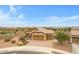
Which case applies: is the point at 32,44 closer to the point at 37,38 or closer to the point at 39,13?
the point at 37,38

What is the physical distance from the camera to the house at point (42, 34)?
7.63 ft

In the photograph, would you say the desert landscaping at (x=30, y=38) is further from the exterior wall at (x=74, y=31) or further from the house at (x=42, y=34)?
the exterior wall at (x=74, y=31)

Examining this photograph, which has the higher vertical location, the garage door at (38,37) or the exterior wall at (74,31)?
the exterior wall at (74,31)

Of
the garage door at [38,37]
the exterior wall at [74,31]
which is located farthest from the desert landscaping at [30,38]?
the exterior wall at [74,31]

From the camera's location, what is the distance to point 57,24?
7.65 ft

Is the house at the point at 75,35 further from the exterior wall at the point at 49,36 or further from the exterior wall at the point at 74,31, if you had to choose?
the exterior wall at the point at 49,36

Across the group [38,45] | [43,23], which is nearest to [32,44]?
[38,45]

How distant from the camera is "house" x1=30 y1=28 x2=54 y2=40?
233 cm

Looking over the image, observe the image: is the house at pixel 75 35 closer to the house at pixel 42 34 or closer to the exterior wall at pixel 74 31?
the exterior wall at pixel 74 31

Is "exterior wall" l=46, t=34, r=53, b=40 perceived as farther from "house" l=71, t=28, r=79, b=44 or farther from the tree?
"house" l=71, t=28, r=79, b=44

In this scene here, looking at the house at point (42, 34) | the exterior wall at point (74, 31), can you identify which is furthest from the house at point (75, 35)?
the house at point (42, 34)

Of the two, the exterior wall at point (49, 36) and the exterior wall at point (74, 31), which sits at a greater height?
the exterior wall at point (74, 31)

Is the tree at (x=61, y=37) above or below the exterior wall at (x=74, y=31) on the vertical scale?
below

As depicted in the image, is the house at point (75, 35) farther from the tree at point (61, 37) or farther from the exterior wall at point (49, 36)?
the exterior wall at point (49, 36)
